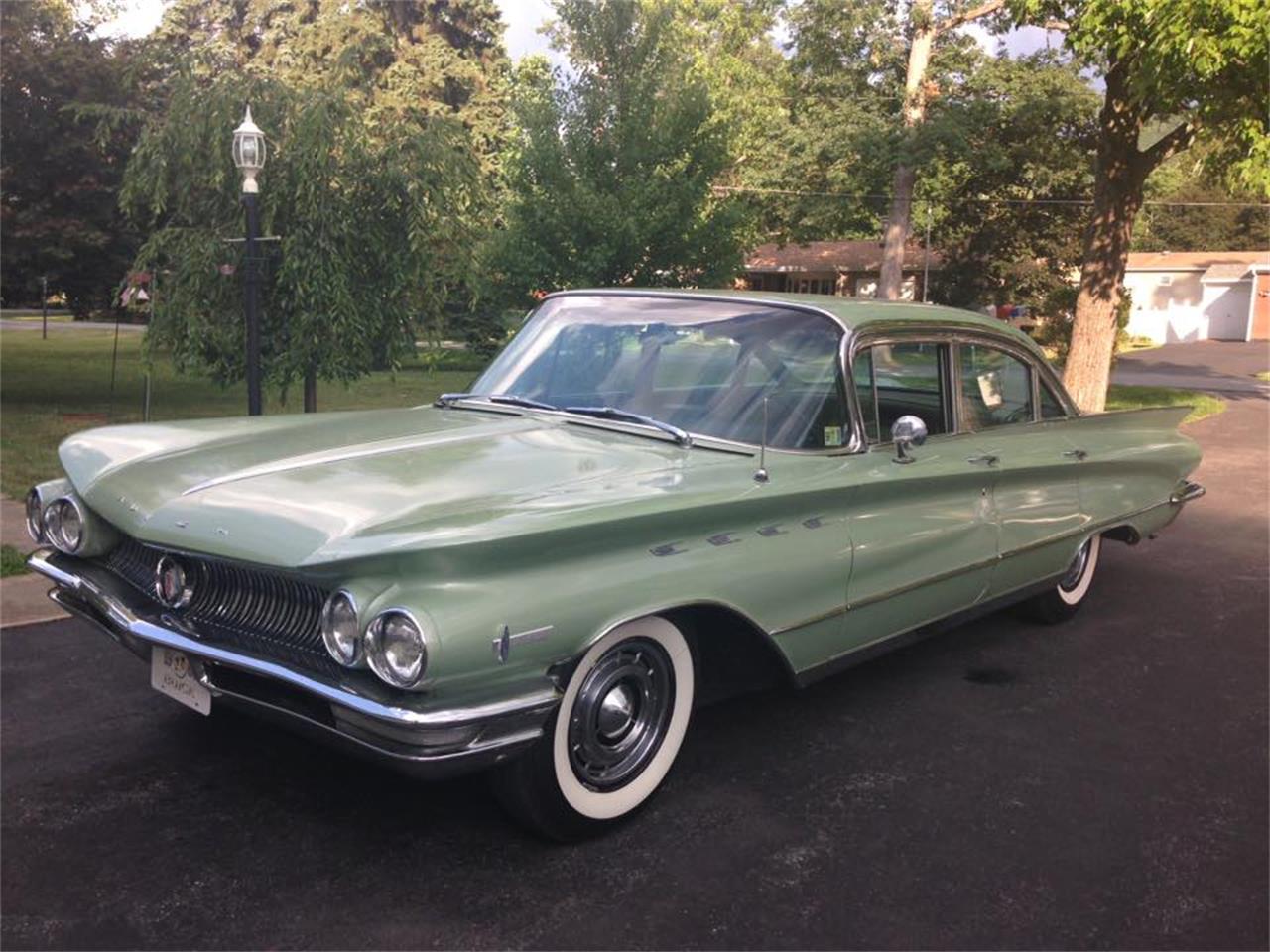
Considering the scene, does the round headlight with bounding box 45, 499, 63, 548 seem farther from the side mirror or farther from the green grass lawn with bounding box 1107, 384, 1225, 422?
the green grass lawn with bounding box 1107, 384, 1225, 422

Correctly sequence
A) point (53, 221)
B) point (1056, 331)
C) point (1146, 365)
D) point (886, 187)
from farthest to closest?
point (1146, 365) < point (886, 187) < point (1056, 331) < point (53, 221)

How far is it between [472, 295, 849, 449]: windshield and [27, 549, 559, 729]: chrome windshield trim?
151 cm

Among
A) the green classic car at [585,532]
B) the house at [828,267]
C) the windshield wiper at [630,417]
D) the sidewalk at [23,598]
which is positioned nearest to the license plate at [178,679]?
the green classic car at [585,532]

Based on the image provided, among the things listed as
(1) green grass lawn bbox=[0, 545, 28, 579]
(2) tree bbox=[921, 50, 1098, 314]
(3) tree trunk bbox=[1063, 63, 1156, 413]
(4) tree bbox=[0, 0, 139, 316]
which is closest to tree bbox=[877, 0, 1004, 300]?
(2) tree bbox=[921, 50, 1098, 314]

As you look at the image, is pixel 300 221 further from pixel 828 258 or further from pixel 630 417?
pixel 828 258

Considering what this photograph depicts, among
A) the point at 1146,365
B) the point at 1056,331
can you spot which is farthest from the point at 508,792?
Result: the point at 1146,365

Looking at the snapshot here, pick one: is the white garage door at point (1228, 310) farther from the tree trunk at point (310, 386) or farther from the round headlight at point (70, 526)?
the round headlight at point (70, 526)

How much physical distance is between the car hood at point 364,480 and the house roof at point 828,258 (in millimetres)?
36188

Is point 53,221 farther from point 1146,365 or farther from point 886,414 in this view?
point 1146,365

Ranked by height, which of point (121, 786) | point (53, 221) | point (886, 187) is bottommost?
point (121, 786)

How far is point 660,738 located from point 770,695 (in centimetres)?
124

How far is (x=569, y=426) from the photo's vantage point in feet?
13.0

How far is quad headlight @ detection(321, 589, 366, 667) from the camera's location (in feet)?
8.75

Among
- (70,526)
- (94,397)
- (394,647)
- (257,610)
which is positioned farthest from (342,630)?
(94,397)
